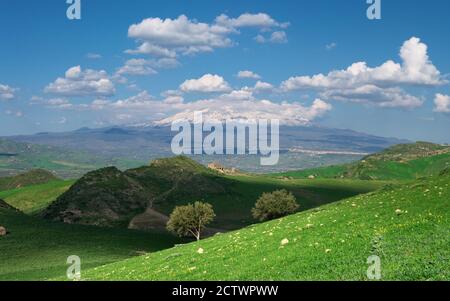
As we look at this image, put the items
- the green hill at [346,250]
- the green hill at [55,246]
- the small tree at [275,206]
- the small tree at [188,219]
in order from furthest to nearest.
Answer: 1. the small tree at [275,206]
2. the small tree at [188,219]
3. the green hill at [55,246]
4. the green hill at [346,250]

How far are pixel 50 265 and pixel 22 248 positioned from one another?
73.6ft

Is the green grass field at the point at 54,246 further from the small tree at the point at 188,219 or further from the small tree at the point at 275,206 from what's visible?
the small tree at the point at 275,206

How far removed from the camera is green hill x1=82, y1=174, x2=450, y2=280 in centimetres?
1975

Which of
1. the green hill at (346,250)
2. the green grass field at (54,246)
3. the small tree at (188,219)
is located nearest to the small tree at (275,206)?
the small tree at (188,219)

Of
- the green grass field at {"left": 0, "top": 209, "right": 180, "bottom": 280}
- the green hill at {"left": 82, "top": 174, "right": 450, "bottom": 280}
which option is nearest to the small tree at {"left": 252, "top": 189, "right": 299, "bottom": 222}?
the green grass field at {"left": 0, "top": 209, "right": 180, "bottom": 280}

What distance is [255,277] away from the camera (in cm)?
2169

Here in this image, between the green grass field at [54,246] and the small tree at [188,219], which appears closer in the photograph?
the green grass field at [54,246]

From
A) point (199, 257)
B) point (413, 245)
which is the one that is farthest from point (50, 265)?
point (413, 245)

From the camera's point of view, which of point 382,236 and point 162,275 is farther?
point 162,275

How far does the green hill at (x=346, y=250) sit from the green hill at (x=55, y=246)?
1388 inches

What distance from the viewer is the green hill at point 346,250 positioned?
19.8 m

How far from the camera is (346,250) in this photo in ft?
77.0
